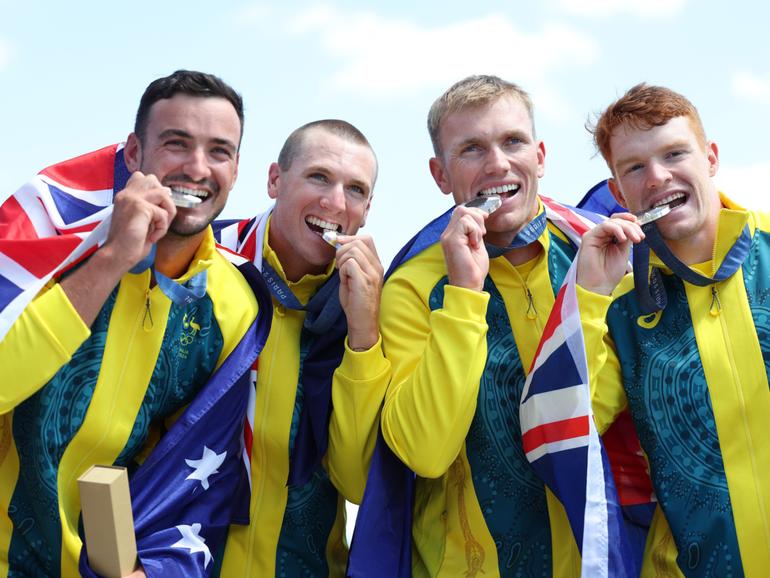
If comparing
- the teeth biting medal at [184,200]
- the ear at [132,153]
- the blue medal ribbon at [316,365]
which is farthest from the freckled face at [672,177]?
the ear at [132,153]

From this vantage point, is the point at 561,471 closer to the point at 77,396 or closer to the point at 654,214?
the point at 654,214

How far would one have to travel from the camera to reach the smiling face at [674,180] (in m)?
4.16

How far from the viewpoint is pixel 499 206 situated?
4.55 metres

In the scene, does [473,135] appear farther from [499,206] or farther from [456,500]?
[456,500]

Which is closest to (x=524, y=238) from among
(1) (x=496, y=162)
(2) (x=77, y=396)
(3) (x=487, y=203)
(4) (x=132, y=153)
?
(3) (x=487, y=203)

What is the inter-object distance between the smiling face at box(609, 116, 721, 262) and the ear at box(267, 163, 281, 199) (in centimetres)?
192

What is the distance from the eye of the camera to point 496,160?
461cm

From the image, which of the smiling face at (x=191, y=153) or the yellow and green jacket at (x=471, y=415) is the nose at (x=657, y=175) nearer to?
the yellow and green jacket at (x=471, y=415)

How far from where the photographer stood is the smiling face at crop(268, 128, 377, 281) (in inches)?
192

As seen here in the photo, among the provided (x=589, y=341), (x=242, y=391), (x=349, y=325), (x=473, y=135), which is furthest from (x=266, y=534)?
(x=473, y=135)

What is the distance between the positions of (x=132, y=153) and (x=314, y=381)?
1.43 meters

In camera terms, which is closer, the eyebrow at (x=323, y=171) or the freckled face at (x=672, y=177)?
the freckled face at (x=672, y=177)

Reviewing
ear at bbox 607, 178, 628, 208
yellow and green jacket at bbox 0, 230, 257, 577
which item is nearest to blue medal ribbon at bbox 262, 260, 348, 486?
yellow and green jacket at bbox 0, 230, 257, 577

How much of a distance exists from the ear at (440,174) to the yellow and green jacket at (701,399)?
117 centimetres
